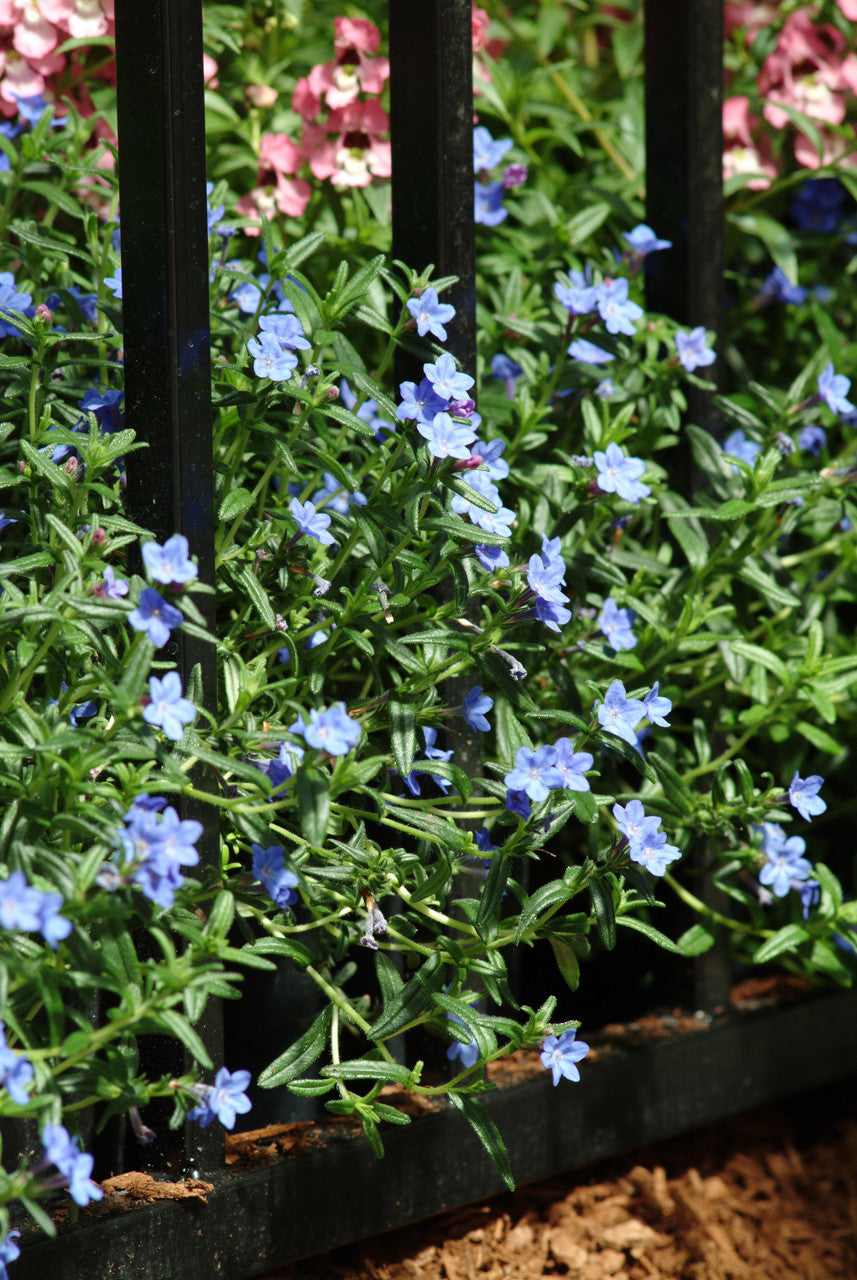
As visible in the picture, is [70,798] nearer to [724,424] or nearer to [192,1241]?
[192,1241]

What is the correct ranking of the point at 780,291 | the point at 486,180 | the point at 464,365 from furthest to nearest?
the point at 780,291, the point at 486,180, the point at 464,365

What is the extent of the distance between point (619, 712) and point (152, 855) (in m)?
0.50

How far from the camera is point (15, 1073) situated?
3.13ft

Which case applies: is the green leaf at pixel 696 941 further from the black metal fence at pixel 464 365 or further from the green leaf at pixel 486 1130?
the green leaf at pixel 486 1130

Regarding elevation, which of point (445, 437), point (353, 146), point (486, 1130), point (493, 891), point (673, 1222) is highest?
point (353, 146)

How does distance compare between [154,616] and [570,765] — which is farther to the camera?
[570,765]

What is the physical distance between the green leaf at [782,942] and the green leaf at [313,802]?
30.0 inches

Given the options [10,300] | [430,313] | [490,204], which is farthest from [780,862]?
[10,300]

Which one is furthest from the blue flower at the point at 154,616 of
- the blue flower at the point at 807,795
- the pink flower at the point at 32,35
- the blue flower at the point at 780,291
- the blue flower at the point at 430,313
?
the blue flower at the point at 780,291

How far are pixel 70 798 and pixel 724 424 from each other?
1.19 meters

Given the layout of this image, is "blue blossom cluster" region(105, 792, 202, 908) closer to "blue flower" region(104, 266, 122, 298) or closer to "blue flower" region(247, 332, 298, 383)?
"blue flower" region(247, 332, 298, 383)

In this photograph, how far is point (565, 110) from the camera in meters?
2.12

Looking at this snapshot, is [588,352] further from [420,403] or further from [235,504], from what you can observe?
[235,504]

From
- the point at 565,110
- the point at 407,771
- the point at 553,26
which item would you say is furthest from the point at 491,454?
the point at 553,26
